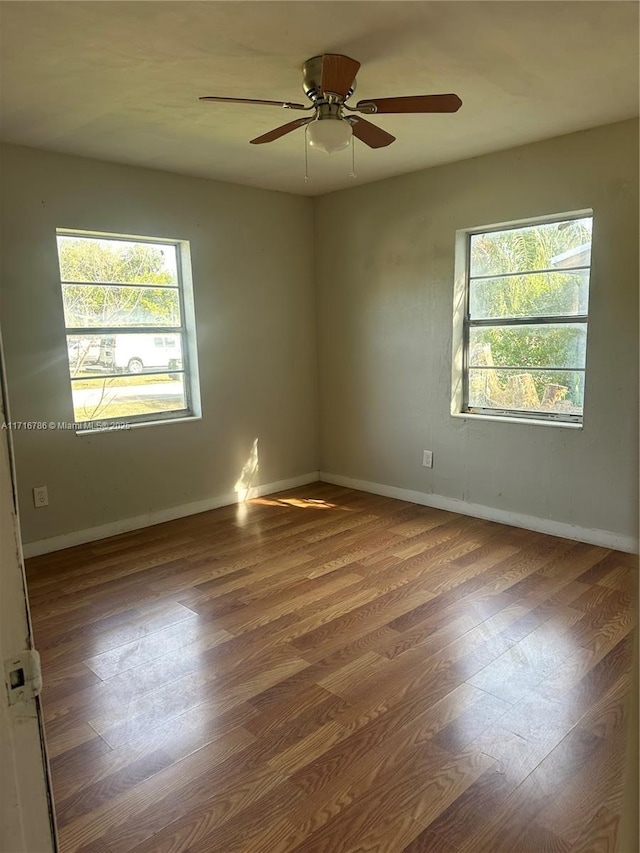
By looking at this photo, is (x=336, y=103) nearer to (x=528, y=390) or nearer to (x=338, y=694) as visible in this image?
(x=528, y=390)

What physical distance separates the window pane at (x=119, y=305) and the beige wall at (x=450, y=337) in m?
1.40

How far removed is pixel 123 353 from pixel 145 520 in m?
1.20

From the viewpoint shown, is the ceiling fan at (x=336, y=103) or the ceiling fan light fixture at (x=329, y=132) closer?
the ceiling fan at (x=336, y=103)

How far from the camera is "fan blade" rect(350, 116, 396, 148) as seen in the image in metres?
2.44

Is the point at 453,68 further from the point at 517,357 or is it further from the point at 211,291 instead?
the point at 211,291

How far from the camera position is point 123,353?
3.95 m

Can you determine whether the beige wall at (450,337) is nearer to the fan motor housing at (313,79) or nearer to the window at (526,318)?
the window at (526,318)

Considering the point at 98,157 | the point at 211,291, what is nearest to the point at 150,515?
the point at 211,291

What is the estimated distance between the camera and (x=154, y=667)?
2.38 meters

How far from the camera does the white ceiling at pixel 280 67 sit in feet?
6.50

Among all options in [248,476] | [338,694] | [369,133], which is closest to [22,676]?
[338,694]

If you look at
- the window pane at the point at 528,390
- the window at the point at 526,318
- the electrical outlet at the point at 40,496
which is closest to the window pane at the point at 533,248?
the window at the point at 526,318

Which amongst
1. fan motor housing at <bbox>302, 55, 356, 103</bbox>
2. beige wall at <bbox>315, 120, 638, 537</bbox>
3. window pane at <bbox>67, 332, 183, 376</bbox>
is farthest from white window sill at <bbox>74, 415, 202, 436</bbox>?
fan motor housing at <bbox>302, 55, 356, 103</bbox>

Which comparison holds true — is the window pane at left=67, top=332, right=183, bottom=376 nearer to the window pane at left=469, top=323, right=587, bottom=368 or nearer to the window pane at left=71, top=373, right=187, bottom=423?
the window pane at left=71, top=373, right=187, bottom=423
